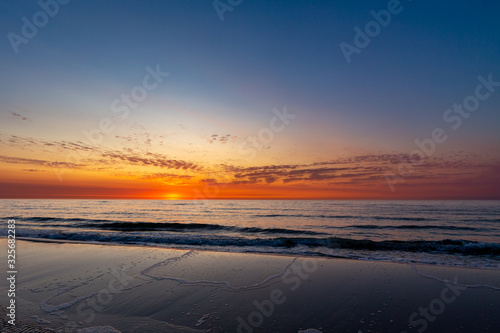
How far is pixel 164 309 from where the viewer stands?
6.15 metres

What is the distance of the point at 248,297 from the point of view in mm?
6984

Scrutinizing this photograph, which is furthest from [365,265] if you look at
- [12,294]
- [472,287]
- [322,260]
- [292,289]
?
[12,294]

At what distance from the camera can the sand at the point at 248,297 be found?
543 cm

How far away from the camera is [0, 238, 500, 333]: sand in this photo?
543cm
